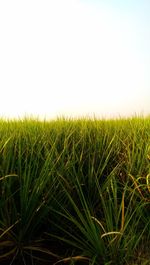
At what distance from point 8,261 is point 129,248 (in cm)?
38

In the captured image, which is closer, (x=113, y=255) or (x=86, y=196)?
(x=113, y=255)

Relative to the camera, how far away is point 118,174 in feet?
6.03

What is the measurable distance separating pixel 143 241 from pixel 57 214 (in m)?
0.31

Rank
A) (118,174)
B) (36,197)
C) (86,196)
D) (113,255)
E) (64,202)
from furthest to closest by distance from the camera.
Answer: (118,174) < (86,196) < (64,202) < (36,197) < (113,255)

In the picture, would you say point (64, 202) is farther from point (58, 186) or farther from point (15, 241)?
point (15, 241)

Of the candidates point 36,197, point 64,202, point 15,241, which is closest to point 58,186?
point 64,202

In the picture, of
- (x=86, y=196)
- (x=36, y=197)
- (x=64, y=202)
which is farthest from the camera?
(x=86, y=196)

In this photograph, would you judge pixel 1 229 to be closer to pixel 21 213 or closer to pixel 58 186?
pixel 21 213

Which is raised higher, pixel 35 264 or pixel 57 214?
pixel 57 214

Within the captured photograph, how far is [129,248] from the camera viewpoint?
1.20 meters

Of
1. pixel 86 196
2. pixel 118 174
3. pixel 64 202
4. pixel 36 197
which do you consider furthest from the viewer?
pixel 118 174

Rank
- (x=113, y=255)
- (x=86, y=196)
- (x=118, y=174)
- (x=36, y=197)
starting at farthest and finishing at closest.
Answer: (x=118, y=174), (x=86, y=196), (x=36, y=197), (x=113, y=255)

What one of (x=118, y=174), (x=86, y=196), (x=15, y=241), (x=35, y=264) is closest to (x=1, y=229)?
(x=15, y=241)

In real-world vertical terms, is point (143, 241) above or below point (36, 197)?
below
